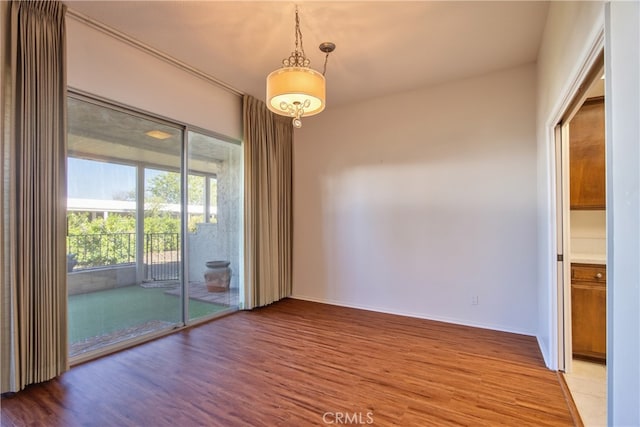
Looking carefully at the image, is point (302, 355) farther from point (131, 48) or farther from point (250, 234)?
point (131, 48)

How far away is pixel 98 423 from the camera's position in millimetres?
1871

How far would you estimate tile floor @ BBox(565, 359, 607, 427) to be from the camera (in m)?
1.91

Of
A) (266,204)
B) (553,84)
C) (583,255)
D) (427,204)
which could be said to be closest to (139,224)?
(266,204)

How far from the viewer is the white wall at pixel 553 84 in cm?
153

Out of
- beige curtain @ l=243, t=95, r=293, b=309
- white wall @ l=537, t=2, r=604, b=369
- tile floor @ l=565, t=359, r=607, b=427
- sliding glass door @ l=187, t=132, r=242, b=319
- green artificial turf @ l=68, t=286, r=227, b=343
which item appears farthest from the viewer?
beige curtain @ l=243, t=95, r=293, b=309

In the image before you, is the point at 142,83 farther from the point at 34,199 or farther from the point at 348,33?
the point at 348,33

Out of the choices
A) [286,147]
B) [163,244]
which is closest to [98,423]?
[163,244]

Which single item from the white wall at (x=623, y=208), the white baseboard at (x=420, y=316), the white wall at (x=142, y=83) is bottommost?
the white baseboard at (x=420, y=316)

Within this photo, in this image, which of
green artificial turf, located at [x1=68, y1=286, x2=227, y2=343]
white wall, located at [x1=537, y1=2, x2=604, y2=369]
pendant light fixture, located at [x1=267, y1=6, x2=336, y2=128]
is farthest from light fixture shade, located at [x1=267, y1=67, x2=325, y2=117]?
green artificial turf, located at [x1=68, y1=286, x2=227, y2=343]

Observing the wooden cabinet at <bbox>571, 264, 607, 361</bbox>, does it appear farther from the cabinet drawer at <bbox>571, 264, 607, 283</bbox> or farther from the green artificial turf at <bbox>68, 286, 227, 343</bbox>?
the green artificial turf at <bbox>68, 286, 227, 343</bbox>

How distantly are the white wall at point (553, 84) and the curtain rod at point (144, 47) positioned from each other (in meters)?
3.45

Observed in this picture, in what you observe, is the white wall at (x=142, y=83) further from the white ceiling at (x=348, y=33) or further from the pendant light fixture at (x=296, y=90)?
the pendant light fixture at (x=296, y=90)

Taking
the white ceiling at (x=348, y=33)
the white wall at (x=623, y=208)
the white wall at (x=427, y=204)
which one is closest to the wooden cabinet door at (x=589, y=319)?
the white wall at (x=427, y=204)

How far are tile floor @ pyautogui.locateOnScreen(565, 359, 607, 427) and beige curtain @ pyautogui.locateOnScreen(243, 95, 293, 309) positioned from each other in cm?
347
